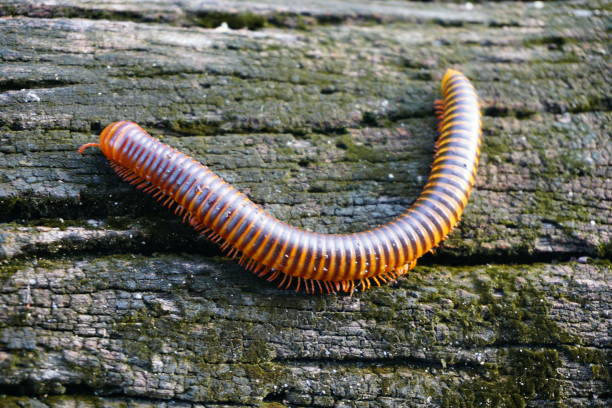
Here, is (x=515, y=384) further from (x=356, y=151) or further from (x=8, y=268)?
(x=8, y=268)

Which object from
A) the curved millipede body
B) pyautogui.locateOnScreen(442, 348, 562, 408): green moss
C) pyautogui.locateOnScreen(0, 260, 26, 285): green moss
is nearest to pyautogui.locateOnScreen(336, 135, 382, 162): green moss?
the curved millipede body

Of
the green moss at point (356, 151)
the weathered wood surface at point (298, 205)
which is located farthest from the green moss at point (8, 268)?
the green moss at point (356, 151)

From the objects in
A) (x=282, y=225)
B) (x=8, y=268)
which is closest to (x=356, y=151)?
(x=282, y=225)

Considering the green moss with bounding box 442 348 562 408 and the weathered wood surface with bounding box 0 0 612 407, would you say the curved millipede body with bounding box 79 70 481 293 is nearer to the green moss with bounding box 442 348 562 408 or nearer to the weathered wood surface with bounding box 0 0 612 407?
the weathered wood surface with bounding box 0 0 612 407

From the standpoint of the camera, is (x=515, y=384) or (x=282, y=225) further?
(x=282, y=225)

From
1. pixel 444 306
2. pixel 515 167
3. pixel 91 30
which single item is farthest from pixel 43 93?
pixel 515 167

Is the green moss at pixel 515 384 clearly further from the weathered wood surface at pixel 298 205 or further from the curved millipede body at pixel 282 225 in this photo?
the curved millipede body at pixel 282 225
